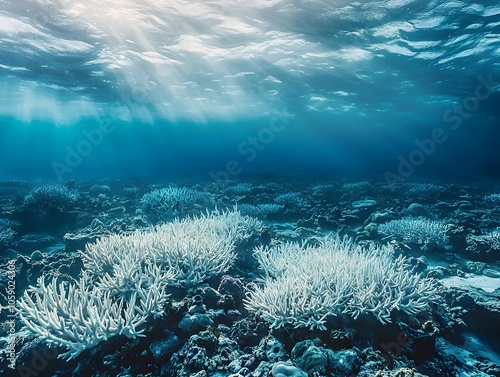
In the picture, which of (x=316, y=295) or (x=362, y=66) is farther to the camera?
(x=362, y=66)

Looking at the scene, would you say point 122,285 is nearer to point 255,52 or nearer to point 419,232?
point 419,232

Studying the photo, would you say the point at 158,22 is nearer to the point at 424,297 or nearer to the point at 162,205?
the point at 162,205

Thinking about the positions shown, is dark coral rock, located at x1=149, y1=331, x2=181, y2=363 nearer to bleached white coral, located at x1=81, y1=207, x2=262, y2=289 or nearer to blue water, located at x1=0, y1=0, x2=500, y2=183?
bleached white coral, located at x1=81, y1=207, x2=262, y2=289

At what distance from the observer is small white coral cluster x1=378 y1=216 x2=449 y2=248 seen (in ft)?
24.9

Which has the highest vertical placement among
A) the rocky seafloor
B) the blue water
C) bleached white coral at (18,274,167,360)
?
the blue water

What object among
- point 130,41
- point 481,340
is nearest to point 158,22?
point 130,41

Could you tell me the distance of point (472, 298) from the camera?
15.4 feet

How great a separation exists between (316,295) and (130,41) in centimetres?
1896

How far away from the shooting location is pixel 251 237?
679 cm

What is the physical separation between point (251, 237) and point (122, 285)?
329 cm

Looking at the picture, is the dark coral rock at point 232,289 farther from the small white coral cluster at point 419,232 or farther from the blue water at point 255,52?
the blue water at point 255,52

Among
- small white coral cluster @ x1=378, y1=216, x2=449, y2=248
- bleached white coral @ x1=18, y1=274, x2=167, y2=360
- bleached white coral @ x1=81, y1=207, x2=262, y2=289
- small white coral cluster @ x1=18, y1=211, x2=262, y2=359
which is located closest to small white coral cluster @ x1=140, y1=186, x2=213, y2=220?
small white coral cluster @ x1=18, y1=211, x2=262, y2=359

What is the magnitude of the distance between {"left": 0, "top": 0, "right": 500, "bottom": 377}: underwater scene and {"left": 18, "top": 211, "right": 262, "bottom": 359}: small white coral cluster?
0.10 ft

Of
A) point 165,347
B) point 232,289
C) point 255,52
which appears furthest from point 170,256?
point 255,52
